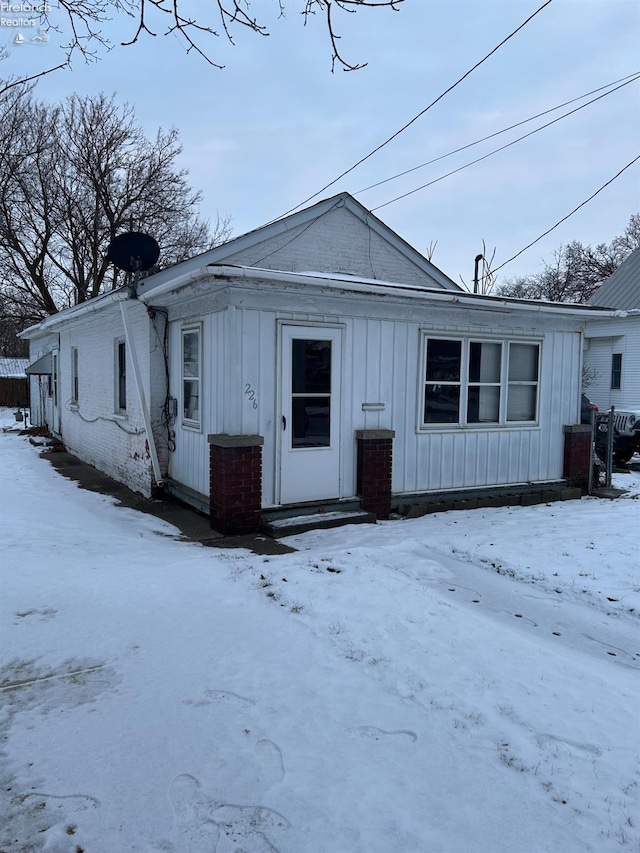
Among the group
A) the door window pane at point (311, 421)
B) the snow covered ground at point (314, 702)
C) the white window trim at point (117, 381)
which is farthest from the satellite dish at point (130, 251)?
the snow covered ground at point (314, 702)

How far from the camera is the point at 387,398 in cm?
800

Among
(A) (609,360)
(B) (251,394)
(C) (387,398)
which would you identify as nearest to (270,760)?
(B) (251,394)

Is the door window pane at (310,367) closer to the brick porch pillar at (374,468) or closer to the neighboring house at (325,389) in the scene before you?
the neighboring house at (325,389)

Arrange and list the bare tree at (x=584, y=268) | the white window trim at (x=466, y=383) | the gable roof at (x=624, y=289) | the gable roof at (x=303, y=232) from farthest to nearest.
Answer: the bare tree at (x=584, y=268)
the gable roof at (x=624, y=289)
the gable roof at (x=303, y=232)
the white window trim at (x=466, y=383)

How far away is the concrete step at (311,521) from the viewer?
6805 mm

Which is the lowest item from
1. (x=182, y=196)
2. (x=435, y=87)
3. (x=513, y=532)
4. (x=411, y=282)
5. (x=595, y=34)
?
(x=513, y=532)

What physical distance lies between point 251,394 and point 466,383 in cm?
330

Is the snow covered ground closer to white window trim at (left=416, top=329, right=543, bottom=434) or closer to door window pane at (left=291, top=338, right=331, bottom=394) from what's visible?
door window pane at (left=291, top=338, right=331, bottom=394)

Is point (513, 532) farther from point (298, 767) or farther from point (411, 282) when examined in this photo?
point (411, 282)

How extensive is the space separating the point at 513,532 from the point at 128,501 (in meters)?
5.15

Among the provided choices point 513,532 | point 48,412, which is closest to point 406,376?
point 513,532

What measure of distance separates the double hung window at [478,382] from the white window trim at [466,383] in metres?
0.01

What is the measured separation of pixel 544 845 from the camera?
2205 mm

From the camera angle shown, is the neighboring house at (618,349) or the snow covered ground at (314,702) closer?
the snow covered ground at (314,702)
